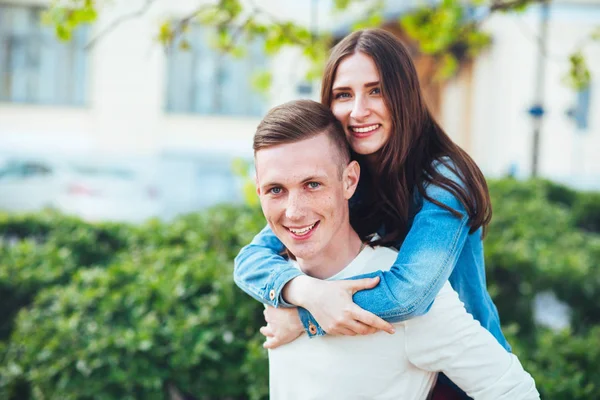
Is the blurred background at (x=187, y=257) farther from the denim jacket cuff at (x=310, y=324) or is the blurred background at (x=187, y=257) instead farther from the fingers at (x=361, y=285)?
the fingers at (x=361, y=285)

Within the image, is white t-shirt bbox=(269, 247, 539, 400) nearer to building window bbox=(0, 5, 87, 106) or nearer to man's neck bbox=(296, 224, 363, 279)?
man's neck bbox=(296, 224, 363, 279)

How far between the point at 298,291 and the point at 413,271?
0.36 metres

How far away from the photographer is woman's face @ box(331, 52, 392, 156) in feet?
7.64

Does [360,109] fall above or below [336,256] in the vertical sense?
above

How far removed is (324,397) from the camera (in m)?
2.06

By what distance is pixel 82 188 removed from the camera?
1511cm

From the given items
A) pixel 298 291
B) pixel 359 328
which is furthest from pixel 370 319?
pixel 298 291

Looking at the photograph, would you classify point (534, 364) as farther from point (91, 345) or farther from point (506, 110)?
point (506, 110)

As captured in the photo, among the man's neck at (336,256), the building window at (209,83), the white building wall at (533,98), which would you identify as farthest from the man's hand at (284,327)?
the building window at (209,83)

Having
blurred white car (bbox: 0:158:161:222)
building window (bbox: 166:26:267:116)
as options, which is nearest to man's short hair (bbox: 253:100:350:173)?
blurred white car (bbox: 0:158:161:222)

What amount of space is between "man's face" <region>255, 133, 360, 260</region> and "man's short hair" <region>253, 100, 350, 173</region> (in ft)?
0.07

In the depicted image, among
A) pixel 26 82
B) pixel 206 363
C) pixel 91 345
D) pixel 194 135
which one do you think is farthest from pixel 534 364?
pixel 26 82

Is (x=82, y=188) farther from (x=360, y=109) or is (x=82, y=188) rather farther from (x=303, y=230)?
(x=303, y=230)

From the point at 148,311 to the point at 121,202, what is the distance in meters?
11.6
